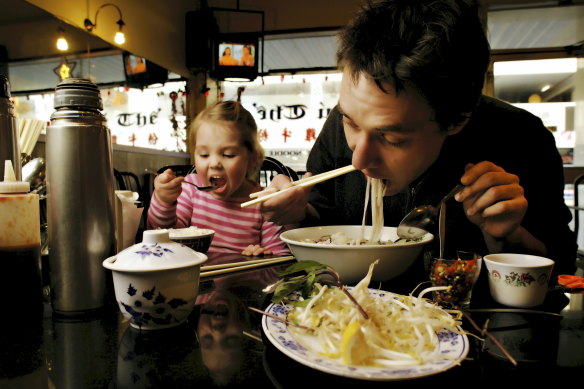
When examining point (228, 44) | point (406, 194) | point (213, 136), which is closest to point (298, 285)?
point (406, 194)

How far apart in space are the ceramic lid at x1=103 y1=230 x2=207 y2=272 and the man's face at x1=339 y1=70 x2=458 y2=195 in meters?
0.53

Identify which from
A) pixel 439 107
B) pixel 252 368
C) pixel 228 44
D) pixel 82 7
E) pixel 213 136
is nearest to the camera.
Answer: pixel 252 368

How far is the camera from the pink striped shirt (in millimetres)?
2020

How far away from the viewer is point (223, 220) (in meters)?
2.13

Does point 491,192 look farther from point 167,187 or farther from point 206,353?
point 167,187

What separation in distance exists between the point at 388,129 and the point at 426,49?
7.8 inches

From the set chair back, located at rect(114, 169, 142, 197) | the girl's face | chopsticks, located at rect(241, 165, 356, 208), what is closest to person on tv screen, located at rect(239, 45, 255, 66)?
chair back, located at rect(114, 169, 142, 197)

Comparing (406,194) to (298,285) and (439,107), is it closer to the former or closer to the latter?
(439,107)

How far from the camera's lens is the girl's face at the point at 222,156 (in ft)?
6.63

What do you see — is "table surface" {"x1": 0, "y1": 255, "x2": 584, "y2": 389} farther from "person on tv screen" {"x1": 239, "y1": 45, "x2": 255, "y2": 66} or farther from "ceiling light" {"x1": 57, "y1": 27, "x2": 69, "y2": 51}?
"person on tv screen" {"x1": 239, "y1": 45, "x2": 255, "y2": 66}

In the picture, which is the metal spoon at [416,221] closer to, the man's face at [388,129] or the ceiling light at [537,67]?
the man's face at [388,129]

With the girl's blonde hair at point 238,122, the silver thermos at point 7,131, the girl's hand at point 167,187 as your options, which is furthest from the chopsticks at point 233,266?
the girl's blonde hair at point 238,122

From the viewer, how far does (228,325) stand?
0.66 meters

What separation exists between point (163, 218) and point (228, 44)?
379cm
